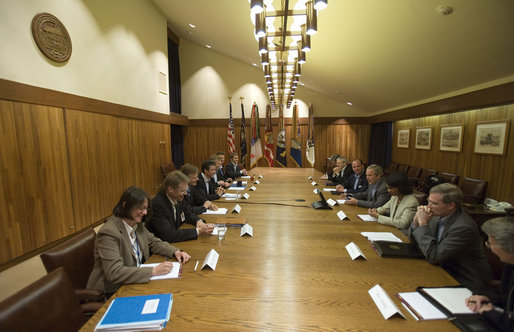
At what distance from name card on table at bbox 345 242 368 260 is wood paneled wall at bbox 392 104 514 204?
150 inches

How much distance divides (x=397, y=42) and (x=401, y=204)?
2.76 m

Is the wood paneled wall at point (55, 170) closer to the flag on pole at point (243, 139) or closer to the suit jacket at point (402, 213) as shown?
the flag on pole at point (243, 139)

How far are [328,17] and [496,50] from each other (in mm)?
2240

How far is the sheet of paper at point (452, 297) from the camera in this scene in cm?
105

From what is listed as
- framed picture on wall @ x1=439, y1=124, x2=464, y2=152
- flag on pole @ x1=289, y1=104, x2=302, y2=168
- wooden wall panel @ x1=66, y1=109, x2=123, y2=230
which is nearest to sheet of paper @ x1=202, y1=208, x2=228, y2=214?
wooden wall panel @ x1=66, y1=109, x2=123, y2=230

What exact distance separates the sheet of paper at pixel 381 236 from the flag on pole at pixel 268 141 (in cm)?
647

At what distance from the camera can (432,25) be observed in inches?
116

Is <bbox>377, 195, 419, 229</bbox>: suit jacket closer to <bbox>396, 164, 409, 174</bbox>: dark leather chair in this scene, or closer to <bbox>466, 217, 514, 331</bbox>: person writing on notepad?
<bbox>466, 217, 514, 331</bbox>: person writing on notepad

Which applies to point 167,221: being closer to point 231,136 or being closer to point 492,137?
point 492,137

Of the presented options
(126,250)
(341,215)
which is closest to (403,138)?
(341,215)

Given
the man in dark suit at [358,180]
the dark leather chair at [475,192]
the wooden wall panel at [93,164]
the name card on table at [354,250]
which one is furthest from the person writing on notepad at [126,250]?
the dark leather chair at [475,192]

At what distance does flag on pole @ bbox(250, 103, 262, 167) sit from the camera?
26.6 ft

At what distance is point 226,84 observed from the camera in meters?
8.30

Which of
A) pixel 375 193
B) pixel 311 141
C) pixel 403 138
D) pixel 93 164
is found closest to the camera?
pixel 375 193
